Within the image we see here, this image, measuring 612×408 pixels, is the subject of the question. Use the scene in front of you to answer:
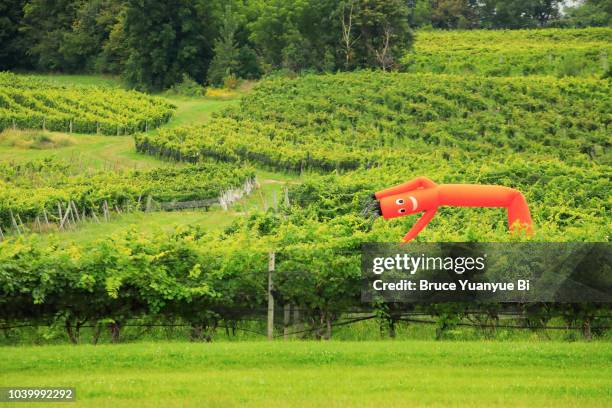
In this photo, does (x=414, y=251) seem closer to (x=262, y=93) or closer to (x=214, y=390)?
(x=214, y=390)

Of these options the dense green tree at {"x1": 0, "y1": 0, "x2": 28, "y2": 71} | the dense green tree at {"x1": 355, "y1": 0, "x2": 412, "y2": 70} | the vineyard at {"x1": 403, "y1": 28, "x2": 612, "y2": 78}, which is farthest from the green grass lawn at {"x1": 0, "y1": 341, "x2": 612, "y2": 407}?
Answer: the dense green tree at {"x1": 0, "y1": 0, "x2": 28, "y2": 71}

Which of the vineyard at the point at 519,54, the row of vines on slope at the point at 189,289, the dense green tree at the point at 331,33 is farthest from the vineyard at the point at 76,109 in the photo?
the row of vines on slope at the point at 189,289

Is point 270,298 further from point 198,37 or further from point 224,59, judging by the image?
point 198,37

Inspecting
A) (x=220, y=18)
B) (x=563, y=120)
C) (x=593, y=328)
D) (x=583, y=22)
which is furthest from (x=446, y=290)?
(x=583, y=22)

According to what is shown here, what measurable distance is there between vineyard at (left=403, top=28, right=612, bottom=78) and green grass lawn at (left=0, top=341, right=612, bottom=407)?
66.8 m

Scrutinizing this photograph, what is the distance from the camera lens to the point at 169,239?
23859mm

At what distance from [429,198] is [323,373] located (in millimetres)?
8600

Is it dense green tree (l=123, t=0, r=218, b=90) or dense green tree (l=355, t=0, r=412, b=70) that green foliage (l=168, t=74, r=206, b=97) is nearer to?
dense green tree (l=123, t=0, r=218, b=90)

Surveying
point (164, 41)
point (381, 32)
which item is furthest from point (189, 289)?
point (381, 32)

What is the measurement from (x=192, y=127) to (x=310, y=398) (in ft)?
172

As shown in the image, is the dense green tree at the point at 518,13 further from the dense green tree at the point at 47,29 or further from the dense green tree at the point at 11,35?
the dense green tree at the point at 11,35

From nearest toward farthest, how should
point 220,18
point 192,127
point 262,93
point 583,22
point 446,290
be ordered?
point 446,290, point 192,127, point 262,93, point 220,18, point 583,22

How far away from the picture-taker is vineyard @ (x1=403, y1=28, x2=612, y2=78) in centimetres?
8794

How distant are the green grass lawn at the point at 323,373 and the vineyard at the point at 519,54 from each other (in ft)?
219
